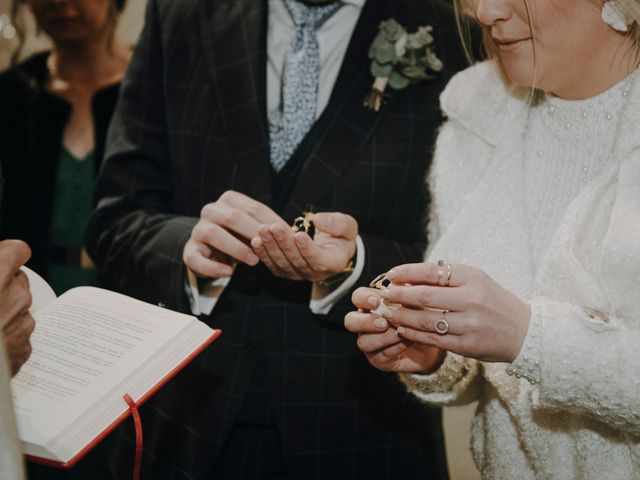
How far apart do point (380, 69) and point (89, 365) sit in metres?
0.86

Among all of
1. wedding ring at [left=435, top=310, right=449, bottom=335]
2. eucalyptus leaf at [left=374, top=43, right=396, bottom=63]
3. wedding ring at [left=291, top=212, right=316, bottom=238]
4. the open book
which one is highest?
eucalyptus leaf at [left=374, top=43, right=396, bottom=63]

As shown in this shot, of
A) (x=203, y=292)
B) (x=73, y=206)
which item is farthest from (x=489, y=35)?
(x=73, y=206)

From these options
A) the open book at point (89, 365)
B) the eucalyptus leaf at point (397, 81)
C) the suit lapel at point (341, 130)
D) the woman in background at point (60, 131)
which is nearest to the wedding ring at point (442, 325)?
the open book at point (89, 365)

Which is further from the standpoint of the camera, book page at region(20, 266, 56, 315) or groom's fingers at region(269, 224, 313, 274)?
groom's fingers at region(269, 224, 313, 274)

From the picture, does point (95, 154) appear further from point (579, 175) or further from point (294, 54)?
point (579, 175)

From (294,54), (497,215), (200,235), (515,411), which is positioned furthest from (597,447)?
(294,54)

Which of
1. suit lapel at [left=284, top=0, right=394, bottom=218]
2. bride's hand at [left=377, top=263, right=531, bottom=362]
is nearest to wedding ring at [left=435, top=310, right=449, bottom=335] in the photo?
bride's hand at [left=377, top=263, right=531, bottom=362]

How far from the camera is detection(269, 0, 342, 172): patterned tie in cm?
157

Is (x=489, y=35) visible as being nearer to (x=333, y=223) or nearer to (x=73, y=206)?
(x=333, y=223)

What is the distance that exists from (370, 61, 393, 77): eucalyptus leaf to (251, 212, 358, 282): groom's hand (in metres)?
0.35

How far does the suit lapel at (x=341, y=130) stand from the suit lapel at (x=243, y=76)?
0.26ft

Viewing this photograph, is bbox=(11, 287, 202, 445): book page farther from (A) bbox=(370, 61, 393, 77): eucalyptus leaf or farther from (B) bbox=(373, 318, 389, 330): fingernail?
(A) bbox=(370, 61, 393, 77): eucalyptus leaf

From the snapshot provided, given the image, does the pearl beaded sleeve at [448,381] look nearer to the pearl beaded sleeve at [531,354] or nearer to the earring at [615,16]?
the pearl beaded sleeve at [531,354]

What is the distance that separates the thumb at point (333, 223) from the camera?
4.44 feet
